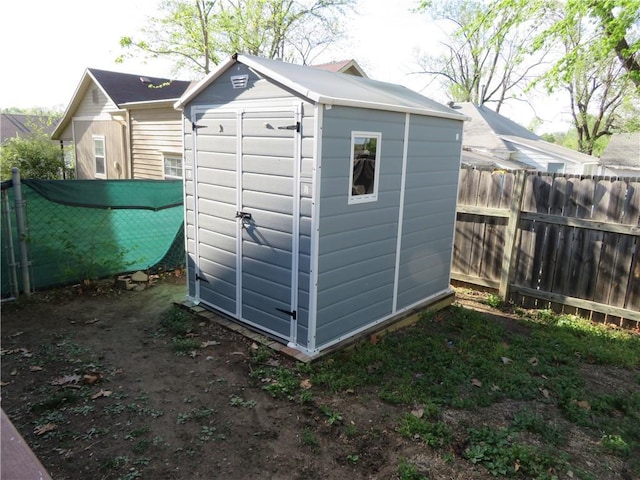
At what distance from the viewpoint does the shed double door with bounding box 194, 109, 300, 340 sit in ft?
14.0

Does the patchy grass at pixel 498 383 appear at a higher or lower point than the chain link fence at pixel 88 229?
lower

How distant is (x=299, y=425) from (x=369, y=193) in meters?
2.29

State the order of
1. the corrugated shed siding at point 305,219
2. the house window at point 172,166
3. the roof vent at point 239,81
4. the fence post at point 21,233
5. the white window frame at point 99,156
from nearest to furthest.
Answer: the corrugated shed siding at point 305,219, the roof vent at point 239,81, the fence post at point 21,233, the house window at point 172,166, the white window frame at point 99,156

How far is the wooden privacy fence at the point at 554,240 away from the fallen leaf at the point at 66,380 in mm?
5203

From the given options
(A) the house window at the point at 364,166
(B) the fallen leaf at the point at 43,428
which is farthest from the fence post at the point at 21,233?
(A) the house window at the point at 364,166

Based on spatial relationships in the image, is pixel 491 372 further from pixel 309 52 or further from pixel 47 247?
pixel 309 52

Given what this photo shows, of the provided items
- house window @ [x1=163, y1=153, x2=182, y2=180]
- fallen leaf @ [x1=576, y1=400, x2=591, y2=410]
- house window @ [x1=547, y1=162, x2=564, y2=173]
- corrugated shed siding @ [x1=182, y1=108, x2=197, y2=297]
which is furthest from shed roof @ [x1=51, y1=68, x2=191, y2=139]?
house window @ [x1=547, y1=162, x2=564, y2=173]

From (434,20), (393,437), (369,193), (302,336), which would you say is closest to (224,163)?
(369,193)

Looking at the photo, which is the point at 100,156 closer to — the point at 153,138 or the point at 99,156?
the point at 99,156

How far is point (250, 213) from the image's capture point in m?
4.63

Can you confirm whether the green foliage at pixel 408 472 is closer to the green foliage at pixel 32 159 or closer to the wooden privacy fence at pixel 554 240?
the wooden privacy fence at pixel 554 240

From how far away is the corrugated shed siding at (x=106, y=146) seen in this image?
13625 millimetres

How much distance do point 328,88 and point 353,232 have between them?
4.52 feet

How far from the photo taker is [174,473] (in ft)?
9.32
